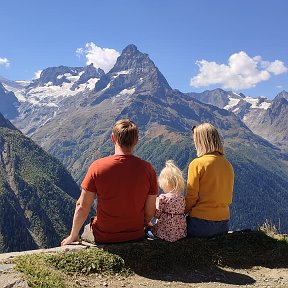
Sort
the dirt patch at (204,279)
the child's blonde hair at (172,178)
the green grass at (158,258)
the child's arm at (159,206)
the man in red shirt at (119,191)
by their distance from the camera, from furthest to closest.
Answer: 1. the child's arm at (159,206)
2. the child's blonde hair at (172,178)
3. the man in red shirt at (119,191)
4. the dirt patch at (204,279)
5. the green grass at (158,258)

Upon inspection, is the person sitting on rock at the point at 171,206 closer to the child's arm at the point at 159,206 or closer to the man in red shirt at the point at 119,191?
the child's arm at the point at 159,206

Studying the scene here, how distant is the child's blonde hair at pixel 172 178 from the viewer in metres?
12.4

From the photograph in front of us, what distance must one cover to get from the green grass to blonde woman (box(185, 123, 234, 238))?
17.9 inches

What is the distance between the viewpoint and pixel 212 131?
12.4 meters

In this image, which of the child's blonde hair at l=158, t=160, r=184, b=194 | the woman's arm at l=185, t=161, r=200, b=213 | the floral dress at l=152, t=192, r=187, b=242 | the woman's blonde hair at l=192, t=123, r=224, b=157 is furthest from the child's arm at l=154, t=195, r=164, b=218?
the woman's blonde hair at l=192, t=123, r=224, b=157

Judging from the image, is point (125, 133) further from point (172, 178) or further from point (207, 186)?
point (207, 186)

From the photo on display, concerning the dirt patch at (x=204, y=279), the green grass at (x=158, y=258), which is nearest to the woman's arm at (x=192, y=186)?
the green grass at (x=158, y=258)

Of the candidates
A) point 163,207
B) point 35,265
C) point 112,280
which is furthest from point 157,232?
point 35,265

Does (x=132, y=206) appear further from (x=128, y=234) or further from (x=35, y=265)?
(x=35, y=265)

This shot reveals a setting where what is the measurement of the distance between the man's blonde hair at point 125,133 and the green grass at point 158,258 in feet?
8.28

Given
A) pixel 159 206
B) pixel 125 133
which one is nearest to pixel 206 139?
pixel 159 206

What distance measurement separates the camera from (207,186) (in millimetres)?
12445

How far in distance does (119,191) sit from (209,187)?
8.86 ft

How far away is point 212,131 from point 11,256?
6000 mm
